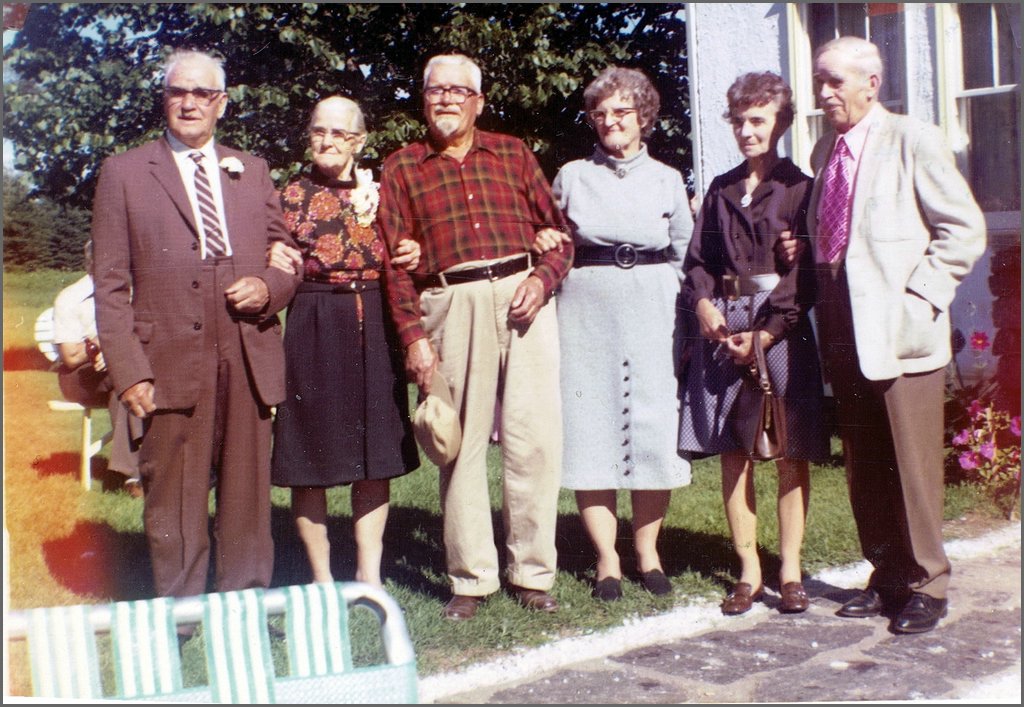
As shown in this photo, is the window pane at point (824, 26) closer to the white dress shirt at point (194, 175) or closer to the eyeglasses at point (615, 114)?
the eyeglasses at point (615, 114)

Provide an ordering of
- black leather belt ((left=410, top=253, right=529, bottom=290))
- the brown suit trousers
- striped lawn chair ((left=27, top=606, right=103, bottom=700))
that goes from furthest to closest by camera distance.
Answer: black leather belt ((left=410, top=253, right=529, bottom=290))
the brown suit trousers
striped lawn chair ((left=27, top=606, right=103, bottom=700))

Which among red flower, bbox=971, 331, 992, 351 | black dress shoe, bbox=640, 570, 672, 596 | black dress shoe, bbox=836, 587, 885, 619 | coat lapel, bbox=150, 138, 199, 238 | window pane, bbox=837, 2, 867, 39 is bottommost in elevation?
black dress shoe, bbox=836, 587, 885, 619

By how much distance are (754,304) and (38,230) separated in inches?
96.0

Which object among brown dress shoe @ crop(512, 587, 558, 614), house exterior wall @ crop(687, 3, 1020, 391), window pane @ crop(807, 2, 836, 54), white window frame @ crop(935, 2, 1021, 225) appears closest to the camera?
brown dress shoe @ crop(512, 587, 558, 614)

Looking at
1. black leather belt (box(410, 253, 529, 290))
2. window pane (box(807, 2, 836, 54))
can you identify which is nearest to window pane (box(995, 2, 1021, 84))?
window pane (box(807, 2, 836, 54))

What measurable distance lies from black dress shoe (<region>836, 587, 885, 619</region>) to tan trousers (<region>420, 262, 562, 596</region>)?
1.08m

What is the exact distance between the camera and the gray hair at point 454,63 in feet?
12.6

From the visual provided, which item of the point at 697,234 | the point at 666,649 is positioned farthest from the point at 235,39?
the point at 666,649

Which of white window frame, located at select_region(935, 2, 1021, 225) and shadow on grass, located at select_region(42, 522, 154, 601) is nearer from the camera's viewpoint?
shadow on grass, located at select_region(42, 522, 154, 601)

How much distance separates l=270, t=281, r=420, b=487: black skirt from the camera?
12.8ft

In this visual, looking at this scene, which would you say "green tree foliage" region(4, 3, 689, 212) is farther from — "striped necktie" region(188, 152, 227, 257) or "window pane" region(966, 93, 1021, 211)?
"window pane" region(966, 93, 1021, 211)

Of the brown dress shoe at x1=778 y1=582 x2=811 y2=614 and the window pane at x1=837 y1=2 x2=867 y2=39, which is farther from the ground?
the window pane at x1=837 y1=2 x2=867 y2=39

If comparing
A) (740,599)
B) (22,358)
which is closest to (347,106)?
(22,358)

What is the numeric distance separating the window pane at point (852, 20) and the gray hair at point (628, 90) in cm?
85
